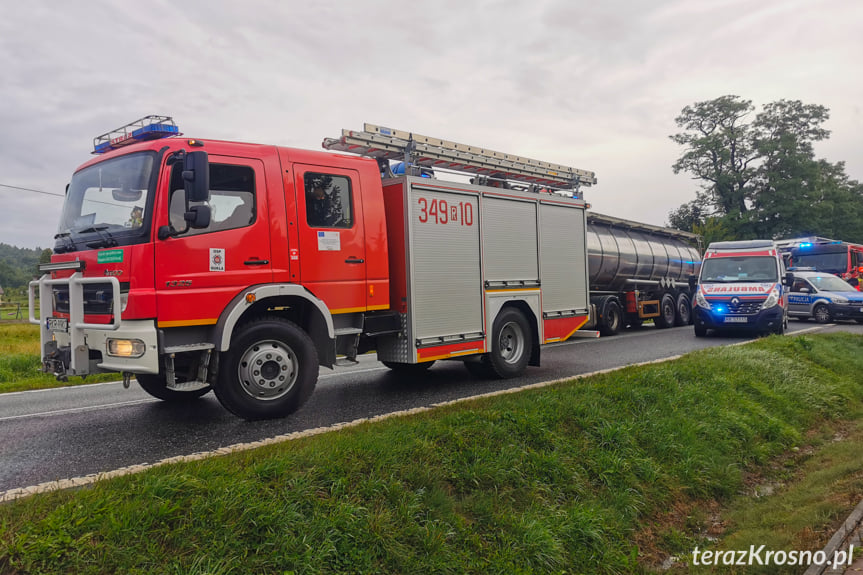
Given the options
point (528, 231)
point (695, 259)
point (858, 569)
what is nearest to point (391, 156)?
point (528, 231)

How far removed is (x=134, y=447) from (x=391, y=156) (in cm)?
450

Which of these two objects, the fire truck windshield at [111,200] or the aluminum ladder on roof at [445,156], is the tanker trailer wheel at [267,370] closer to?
the fire truck windshield at [111,200]

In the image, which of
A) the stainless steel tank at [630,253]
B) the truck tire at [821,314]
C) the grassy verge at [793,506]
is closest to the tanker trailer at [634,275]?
the stainless steel tank at [630,253]

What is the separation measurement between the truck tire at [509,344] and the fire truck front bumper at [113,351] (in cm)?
474

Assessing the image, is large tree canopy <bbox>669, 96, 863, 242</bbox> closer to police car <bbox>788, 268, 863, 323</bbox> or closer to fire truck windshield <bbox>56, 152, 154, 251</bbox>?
police car <bbox>788, 268, 863, 323</bbox>

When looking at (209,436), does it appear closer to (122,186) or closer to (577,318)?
(122,186)

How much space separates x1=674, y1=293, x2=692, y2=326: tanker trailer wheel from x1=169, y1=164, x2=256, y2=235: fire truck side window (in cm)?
1764

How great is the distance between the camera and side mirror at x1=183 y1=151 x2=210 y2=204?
5527mm

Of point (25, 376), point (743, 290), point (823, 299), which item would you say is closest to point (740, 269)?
point (743, 290)

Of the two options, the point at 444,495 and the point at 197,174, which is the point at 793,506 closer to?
the point at 444,495

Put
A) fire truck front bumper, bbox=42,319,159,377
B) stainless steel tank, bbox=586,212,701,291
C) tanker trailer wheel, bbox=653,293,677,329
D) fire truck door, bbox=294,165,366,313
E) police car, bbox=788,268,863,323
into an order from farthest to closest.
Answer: police car, bbox=788,268,863,323 → tanker trailer wheel, bbox=653,293,677,329 → stainless steel tank, bbox=586,212,701,291 → fire truck door, bbox=294,165,366,313 → fire truck front bumper, bbox=42,319,159,377

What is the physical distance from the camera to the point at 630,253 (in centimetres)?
1861

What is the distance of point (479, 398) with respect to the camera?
22.2 ft

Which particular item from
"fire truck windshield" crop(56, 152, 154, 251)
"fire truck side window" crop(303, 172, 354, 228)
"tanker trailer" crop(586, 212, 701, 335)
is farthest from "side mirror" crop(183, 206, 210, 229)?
"tanker trailer" crop(586, 212, 701, 335)
